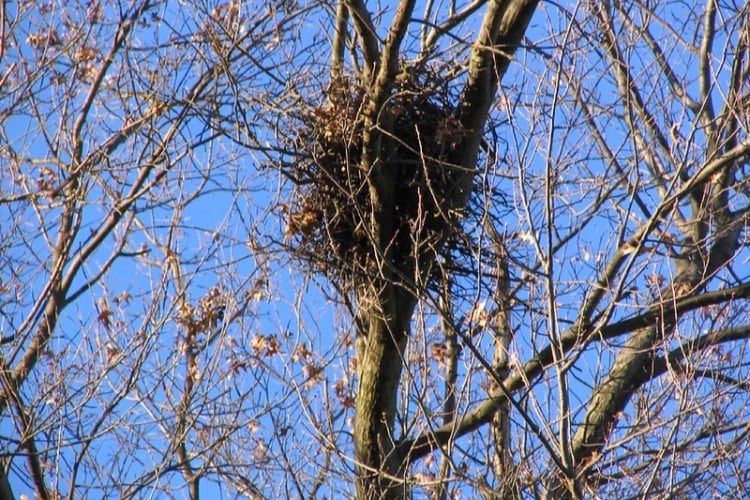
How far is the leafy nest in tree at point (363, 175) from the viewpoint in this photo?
14.3 feet

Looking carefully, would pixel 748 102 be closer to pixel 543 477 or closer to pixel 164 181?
pixel 543 477

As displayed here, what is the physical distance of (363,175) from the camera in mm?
4391

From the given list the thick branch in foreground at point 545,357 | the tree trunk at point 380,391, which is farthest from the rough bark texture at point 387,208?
the thick branch in foreground at point 545,357

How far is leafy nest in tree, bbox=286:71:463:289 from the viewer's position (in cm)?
436

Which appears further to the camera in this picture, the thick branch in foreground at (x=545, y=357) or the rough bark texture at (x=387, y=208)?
the thick branch in foreground at (x=545, y=357)

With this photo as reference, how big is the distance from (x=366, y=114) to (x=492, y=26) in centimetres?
61

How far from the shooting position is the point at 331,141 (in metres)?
4.45

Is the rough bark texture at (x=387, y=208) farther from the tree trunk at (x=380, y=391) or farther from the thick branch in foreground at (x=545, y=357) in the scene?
the thick branch in foreground at (x=545, y=357)

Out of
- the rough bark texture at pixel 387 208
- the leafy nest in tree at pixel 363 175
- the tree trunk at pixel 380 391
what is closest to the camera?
the rough bark texture at pixel 387 208

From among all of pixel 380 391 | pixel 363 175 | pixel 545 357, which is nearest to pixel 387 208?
pixel 363 175

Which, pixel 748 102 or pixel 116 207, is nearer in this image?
pixel 748 102

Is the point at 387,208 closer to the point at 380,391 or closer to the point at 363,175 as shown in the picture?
the point at 363,175

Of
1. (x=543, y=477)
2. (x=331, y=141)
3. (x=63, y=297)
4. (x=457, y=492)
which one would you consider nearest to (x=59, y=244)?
(x=63, y=297)

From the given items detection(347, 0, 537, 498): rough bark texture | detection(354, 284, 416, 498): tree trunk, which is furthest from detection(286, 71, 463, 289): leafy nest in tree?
Result: detection(354, 284, 416, 498): tree trunk
